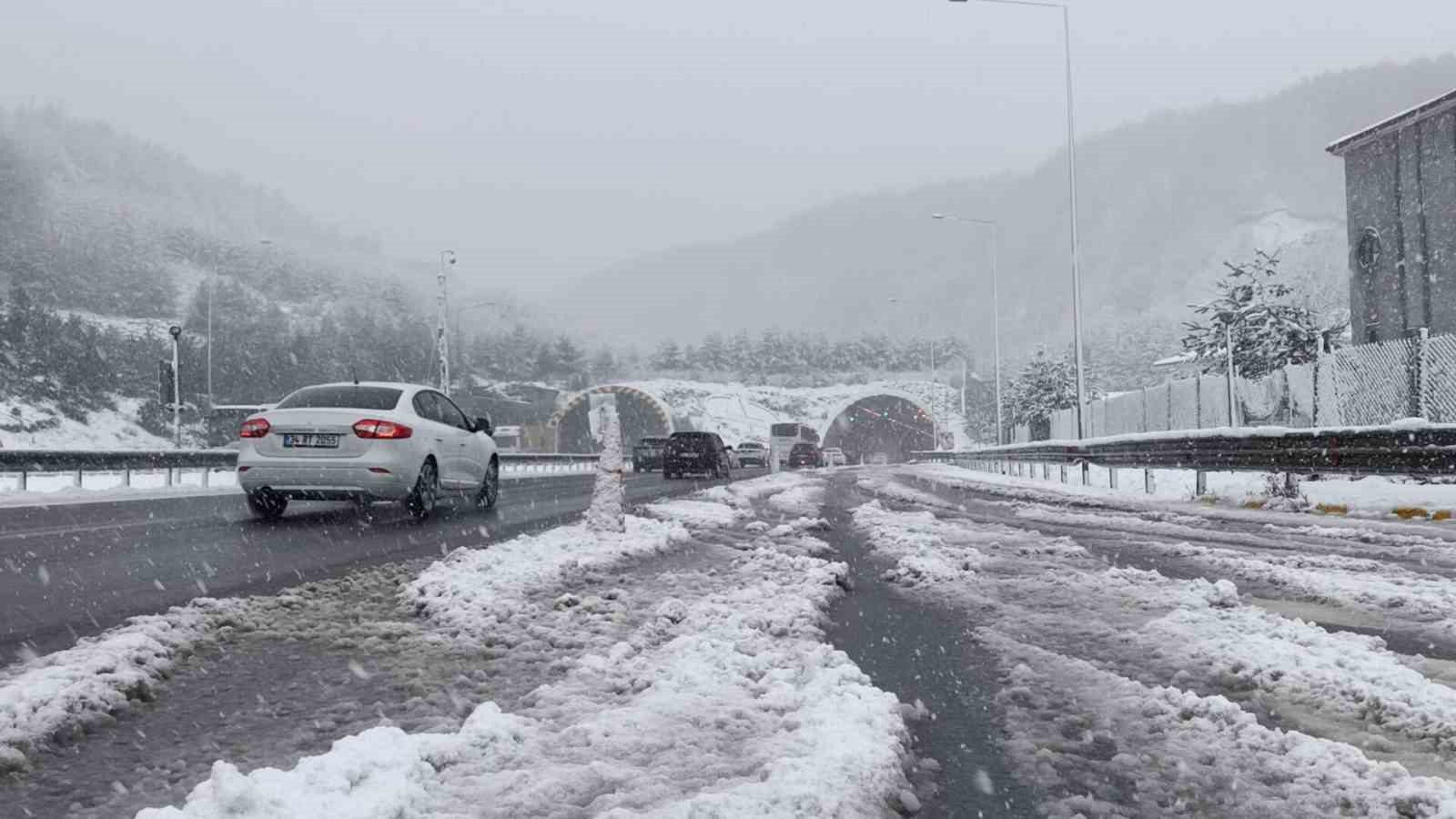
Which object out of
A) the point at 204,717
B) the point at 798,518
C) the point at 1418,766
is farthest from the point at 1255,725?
the point at 798,518

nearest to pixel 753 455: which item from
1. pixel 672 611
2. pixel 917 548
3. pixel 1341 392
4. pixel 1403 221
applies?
pixel 1403 221

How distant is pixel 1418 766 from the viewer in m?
2.45

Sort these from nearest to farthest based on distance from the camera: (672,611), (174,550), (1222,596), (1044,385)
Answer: (672,611)
(1222,596)
(174,550)
(1044,385)

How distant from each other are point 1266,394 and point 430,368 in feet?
264

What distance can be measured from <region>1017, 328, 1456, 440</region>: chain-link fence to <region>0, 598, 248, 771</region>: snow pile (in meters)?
17.0

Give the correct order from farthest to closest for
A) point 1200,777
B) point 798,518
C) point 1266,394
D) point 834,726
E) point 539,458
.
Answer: point 539,458
point 1266,394
point 798,518
point 834,726
point 1200,777

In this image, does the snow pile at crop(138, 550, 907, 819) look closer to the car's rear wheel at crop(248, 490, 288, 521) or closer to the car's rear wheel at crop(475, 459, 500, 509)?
the car's rear wheel at crop(248, 490, 288, 521)

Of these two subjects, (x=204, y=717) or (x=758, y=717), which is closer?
(x=758, y=717)

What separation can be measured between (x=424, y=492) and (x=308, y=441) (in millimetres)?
1399

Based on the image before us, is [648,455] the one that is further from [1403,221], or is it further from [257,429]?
[257,429]

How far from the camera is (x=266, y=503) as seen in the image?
11.6m

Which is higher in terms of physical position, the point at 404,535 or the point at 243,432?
the point at 243,432

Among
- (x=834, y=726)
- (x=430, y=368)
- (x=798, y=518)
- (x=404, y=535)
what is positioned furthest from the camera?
(x=430, y=368)

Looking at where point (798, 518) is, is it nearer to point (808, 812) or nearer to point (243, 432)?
point (243, 432)
